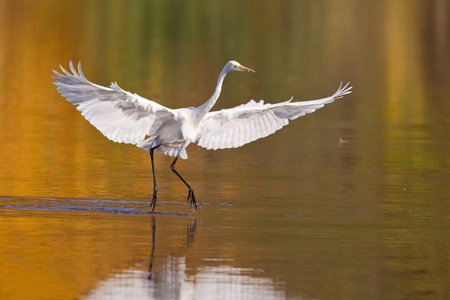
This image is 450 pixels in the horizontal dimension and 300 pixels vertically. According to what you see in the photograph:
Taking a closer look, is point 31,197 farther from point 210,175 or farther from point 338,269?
point 338,269

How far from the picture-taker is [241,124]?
16.0 metres

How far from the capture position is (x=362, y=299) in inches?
398

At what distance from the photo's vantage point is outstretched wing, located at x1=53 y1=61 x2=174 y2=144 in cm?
1421

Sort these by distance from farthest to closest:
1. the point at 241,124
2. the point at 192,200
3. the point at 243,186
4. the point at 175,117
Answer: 1. the point at 243,186
2. the point at 241,124
3. the point at 175,117
4. the point at 192,200

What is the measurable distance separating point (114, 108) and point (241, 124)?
6.72 feet

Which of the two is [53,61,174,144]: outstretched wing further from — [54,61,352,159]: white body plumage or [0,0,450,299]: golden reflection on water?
[0,0,450,299]: golden reflection on water

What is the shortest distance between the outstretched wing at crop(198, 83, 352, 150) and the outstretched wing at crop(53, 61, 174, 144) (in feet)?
2.52

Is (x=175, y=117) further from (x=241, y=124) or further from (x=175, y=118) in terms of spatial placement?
(x=241, y=124)

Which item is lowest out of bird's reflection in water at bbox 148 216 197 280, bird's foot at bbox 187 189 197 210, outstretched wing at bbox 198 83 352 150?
bird's reflection in water at bbox 148 216 197 280

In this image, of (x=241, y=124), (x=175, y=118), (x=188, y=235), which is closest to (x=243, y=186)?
(x=241, y=124)

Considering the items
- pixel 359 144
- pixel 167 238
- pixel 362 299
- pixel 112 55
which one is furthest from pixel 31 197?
pixel 112 55

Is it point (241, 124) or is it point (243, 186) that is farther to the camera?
point (243, 186)

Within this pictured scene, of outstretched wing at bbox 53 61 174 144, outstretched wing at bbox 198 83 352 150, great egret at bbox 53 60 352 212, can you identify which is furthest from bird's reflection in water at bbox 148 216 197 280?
outstretched wing at bbox 198 83 352 150

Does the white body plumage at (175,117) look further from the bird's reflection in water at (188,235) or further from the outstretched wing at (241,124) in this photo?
the bird's reflection in water at (188,235)
